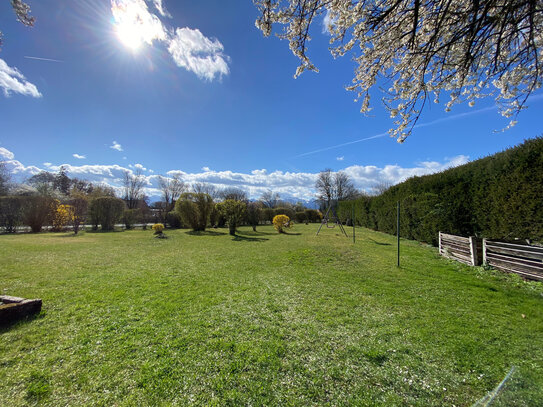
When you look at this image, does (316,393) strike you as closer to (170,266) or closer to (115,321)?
(115,321)

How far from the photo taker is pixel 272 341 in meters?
2.54

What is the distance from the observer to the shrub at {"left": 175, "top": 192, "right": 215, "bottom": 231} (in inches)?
713

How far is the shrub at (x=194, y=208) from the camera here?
59.4ft

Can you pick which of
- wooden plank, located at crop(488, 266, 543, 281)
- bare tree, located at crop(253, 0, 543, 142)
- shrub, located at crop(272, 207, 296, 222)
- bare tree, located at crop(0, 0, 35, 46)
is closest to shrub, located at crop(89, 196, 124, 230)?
shrub, located at crop(272, 207, 296, 222)

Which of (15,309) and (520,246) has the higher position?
(520,246)

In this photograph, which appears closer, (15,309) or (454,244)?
(15,309)

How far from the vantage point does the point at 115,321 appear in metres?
2.96

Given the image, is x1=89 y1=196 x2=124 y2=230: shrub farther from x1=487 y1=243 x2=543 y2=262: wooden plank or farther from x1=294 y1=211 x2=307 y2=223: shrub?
x1=487 y1=243 x2=543 y2=262: wooden plank

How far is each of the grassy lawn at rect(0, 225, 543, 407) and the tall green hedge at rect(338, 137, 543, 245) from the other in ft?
5.50

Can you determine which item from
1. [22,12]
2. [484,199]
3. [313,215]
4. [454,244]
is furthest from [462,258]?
[313,215]

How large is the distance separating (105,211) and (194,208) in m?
8.18

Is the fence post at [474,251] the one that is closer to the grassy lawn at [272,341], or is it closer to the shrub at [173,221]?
the grassy lawn at [272,341]

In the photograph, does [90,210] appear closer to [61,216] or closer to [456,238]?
[61,216]

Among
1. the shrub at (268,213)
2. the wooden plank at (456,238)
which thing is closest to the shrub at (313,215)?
the shrub at (268,213)
